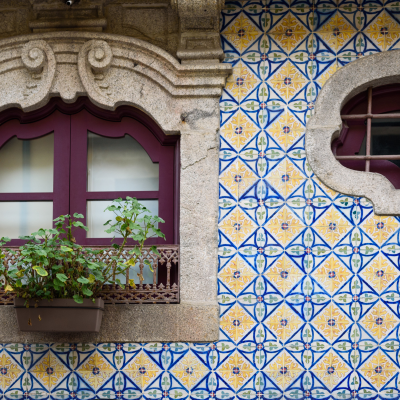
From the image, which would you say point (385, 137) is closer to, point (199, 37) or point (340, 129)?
point (340, 129)

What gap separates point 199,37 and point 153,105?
680mm

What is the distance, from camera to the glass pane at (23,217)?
16.2 ft

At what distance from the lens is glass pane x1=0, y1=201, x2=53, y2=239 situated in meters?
4.93

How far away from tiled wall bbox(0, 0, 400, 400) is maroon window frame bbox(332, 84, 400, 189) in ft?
1.11

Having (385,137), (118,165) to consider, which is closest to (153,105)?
(118,165)

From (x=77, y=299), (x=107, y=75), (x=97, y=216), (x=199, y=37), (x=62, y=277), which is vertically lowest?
(x=77, y=299)

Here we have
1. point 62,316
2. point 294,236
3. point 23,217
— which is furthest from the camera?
point 23,217

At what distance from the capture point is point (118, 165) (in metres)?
4.98

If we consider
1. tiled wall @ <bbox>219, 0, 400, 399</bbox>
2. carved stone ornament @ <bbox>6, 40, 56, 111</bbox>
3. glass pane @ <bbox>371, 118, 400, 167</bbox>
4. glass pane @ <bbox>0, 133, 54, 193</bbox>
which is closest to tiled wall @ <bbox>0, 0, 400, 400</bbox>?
tiled wall @ <bbox>219, 0, 400, 399</bbox>

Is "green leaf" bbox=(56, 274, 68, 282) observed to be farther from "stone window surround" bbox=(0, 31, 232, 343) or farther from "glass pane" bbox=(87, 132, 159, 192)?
"glass pane" bbox=(87, 132, 159, 192)

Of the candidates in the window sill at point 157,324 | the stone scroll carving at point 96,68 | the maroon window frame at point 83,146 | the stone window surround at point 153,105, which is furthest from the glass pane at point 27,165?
the window sill at point 157,324

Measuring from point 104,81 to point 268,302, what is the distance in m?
2.25

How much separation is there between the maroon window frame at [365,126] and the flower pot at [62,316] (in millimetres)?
2322

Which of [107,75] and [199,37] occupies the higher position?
[199,37]
